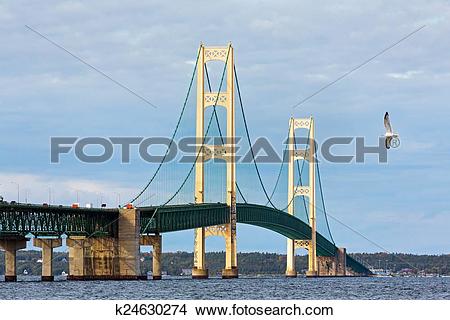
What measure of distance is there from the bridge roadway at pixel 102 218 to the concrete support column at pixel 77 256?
59cm

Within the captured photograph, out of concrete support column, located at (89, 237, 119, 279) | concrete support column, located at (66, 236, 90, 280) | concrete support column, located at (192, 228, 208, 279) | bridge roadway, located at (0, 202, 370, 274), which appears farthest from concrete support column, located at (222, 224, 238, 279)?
concrete support column, located at (66, 236, 90, 280)

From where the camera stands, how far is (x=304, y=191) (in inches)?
5876

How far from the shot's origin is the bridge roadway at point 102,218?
90.8 metres

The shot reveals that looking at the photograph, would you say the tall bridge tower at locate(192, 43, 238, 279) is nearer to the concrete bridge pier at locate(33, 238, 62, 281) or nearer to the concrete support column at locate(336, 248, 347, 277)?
the concrete bridge pier at locate(33, 238, 62, 281)

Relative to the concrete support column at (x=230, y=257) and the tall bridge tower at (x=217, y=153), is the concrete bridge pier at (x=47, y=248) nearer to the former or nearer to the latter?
the tall bridge tower at (x=217, y=153)

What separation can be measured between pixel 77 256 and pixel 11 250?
17.6 ft

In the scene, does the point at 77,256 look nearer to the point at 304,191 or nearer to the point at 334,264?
the point at 304,191

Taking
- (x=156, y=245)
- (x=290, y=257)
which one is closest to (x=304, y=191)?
(x=290, y=257)

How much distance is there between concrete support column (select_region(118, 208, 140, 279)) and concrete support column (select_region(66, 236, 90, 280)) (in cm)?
308

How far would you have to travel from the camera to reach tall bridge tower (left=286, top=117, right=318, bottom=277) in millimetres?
144125

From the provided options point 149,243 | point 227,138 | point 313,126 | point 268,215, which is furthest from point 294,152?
point 149,243

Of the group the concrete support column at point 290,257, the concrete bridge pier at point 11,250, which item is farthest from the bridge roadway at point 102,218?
the concrete support column at point 290,257

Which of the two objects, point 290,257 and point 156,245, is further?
point 290,257

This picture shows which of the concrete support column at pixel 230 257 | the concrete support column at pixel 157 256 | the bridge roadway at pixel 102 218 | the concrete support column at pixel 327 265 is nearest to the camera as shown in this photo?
the bridge roadway at pixel 102 218
